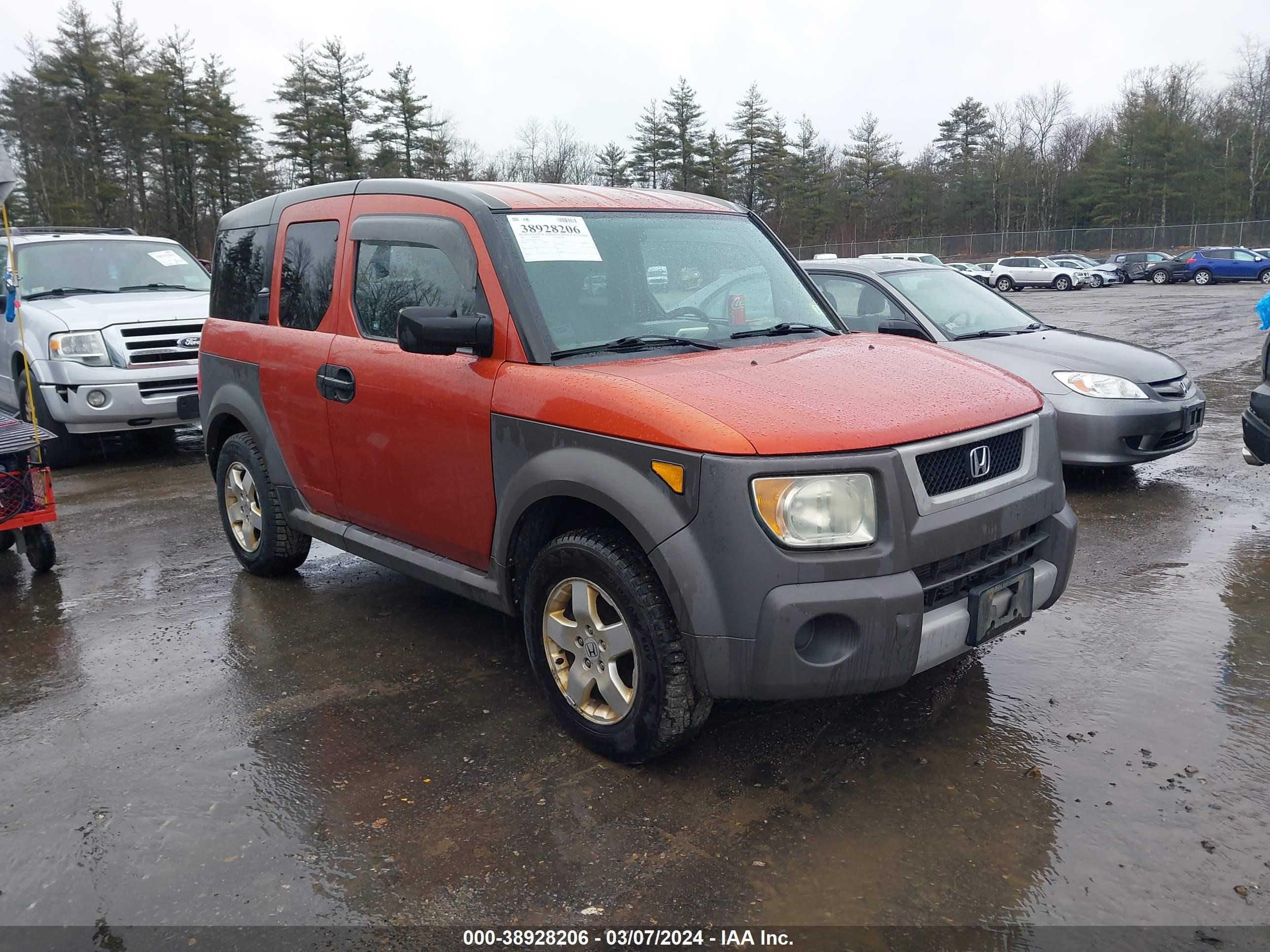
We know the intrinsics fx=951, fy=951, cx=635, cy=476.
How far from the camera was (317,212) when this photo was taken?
4742 millimetres

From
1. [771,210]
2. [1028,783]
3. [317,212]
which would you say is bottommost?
[1028,783]

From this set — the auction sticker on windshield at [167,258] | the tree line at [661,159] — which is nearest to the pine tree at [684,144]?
the tree line at [661,159]

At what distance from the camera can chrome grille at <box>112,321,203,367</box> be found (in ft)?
28.8

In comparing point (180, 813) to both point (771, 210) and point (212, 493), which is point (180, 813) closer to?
point (212, 493)

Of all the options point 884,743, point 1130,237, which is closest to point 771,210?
point 1130,237

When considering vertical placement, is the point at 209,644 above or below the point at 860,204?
below

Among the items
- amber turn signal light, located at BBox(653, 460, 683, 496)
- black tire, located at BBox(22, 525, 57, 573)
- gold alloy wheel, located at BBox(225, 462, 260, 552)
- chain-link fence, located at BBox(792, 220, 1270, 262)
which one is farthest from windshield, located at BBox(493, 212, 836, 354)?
chain-link fence, located at BBox(792, 220, 1270, 262)

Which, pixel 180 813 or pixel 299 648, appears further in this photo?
pixel 299 648

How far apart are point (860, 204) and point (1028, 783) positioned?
72.6 meters

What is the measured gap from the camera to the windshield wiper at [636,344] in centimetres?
358

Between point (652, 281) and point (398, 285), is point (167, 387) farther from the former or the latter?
point (652, 281)

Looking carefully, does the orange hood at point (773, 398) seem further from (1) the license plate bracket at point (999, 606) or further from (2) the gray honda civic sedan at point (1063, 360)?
(2) the gray honda civic sedan at point (1063, 360)

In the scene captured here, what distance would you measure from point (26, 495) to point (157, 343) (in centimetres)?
375

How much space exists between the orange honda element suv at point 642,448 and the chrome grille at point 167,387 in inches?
177
